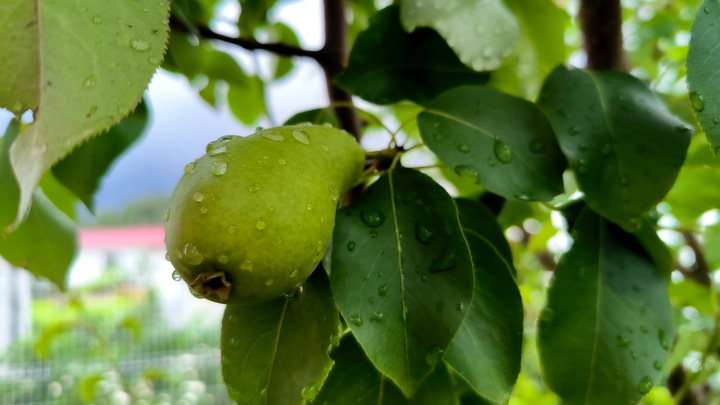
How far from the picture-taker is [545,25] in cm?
59

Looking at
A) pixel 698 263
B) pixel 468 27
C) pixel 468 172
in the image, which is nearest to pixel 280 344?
pixel 468 172

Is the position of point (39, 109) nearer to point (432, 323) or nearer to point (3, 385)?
point (432, 323)

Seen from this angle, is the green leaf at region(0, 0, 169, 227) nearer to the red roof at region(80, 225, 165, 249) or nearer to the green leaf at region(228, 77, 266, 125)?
the green leaf at region(228, 77, 266, 125)

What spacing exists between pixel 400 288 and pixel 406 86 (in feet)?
0.73

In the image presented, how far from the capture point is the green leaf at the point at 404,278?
281 mm

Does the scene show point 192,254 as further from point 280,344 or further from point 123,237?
point 123,237

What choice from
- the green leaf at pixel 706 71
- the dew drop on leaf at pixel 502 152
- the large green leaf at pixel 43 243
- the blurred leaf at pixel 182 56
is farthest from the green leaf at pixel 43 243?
the green leaf at pixel 706 71

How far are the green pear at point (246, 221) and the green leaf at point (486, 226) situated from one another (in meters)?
0.14

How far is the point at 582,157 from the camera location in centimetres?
35

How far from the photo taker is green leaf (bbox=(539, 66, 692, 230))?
1.10 ft

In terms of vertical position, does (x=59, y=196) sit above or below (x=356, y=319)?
below

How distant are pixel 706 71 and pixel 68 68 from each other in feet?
0.94

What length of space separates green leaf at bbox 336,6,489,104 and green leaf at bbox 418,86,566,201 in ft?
0.22

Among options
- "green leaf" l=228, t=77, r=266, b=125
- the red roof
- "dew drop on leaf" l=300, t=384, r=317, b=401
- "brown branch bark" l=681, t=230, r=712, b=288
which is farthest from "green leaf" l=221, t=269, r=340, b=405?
the red roof
